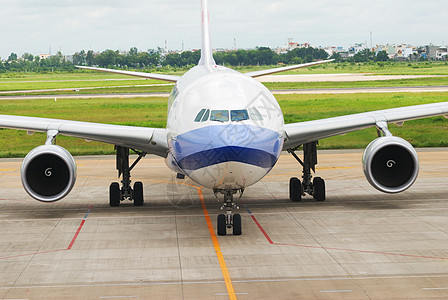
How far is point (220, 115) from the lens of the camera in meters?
14.4

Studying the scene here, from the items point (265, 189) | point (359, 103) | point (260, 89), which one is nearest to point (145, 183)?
point (265, 189)

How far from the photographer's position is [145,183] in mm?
24453

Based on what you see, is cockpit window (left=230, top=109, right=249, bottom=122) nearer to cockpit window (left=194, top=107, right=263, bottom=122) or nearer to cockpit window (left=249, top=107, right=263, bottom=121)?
cockpit window (left=194, top=107, right=263, bottom=122)

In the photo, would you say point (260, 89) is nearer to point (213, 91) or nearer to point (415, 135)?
point (213, 91)

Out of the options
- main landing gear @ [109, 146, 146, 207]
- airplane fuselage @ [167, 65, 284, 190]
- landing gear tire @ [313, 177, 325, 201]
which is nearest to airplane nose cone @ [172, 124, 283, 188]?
airplane fuselage @ [167, 65, 284, 190]

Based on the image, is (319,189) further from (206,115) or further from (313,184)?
(206,115)

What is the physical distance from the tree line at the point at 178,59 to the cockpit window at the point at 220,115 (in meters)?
38.0

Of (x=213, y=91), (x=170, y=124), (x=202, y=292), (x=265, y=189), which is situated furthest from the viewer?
(x=265, y=189)

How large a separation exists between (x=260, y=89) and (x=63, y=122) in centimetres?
617

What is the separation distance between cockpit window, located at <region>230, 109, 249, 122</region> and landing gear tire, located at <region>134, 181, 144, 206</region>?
21.1ft

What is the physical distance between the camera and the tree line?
59.3 m

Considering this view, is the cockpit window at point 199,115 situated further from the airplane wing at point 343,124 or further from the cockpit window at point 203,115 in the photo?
the airplane wing at point 343,124

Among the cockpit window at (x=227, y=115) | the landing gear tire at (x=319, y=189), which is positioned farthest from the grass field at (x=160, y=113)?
the cockpit window at (x=227, y=115)

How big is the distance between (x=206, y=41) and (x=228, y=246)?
967 cm
